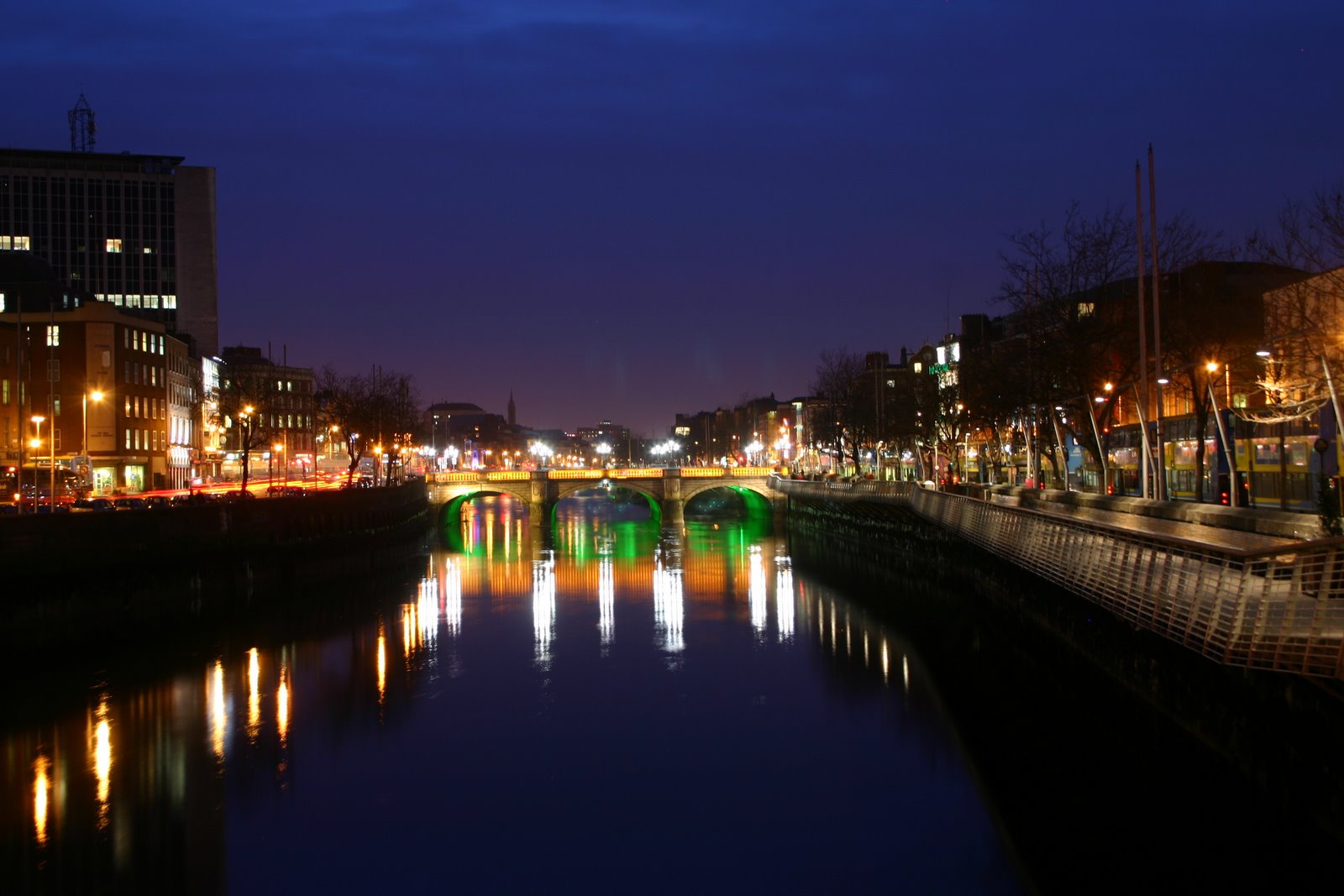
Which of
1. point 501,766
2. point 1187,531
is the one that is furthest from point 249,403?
point 1187,531

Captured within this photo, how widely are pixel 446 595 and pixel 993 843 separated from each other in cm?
4097

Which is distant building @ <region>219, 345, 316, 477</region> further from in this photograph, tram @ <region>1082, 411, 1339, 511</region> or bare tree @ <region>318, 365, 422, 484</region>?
tram @ <region>1082, 411, 1339, 511</region>

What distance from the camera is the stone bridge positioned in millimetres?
111375

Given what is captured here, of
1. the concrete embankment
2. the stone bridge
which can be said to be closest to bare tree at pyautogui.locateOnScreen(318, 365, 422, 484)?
the stone bridge

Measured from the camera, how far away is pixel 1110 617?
2672 centimetres

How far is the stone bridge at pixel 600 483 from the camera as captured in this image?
111 meters

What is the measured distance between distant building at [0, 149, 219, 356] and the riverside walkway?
11952 centimetres

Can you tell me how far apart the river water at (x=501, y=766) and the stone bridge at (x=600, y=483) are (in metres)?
64.1

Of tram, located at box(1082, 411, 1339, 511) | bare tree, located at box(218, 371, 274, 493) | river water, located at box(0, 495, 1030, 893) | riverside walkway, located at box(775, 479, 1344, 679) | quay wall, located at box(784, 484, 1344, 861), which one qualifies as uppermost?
bare tree, located at box(218, 371, 274, 493)

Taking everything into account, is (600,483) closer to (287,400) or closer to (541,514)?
(541,514)

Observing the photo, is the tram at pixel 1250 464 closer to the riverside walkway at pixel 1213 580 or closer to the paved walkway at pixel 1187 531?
the paved walkway at pixel 1187 531

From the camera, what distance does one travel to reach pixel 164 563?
4756 centimetres

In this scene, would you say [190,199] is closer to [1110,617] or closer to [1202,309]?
[1202,309]

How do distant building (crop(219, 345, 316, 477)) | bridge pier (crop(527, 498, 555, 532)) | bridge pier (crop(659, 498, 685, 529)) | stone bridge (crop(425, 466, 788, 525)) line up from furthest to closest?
distant building (crop(219, 345, 316, 477)) < bridge pier (crop(659, 498, 685, 529)) < stone bridge (crop(425, 466, 788, 525)) < bridge pier (crop(527, 498, 555, 532))
